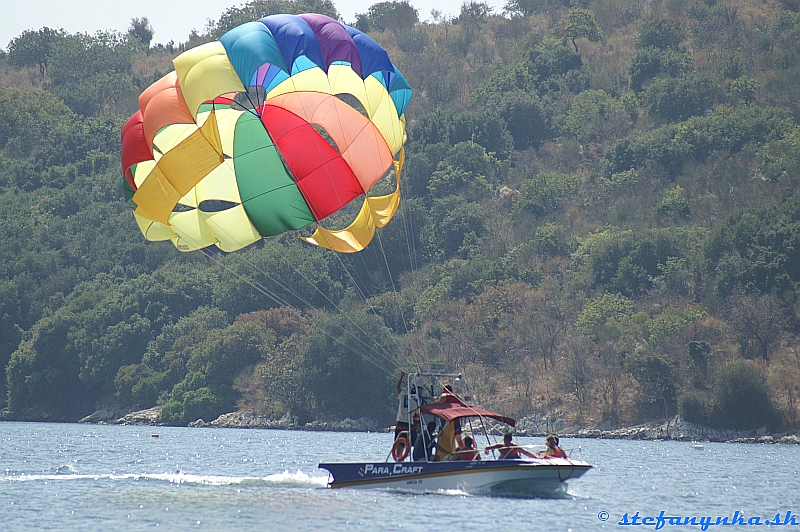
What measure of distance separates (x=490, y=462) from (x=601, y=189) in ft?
229

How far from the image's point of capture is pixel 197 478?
97.7 ft

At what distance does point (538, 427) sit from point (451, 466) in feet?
128

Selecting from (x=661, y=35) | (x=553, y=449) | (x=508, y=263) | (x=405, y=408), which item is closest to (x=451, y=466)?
(x=405, y=408)

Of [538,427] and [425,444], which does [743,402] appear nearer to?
→ [538,427]

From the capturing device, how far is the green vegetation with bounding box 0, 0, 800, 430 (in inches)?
2544

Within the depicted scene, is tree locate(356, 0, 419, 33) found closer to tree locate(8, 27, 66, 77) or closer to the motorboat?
tree locate(8, 27, 66, 77)

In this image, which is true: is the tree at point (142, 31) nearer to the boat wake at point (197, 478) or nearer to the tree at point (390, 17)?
the tree at point (390, 17)

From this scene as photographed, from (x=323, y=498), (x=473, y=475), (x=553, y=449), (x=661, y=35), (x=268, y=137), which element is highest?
(x=661, y=35)

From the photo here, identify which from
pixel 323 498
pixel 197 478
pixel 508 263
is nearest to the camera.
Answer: pixel 323 498

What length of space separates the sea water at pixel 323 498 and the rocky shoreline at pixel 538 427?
608 inches

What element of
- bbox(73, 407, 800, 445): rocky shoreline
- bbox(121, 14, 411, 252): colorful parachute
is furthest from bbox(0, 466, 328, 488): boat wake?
bbox(73, 407, 800, 445): rocky shoreline

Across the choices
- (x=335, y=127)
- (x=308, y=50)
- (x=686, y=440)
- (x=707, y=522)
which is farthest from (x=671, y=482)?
(x=686, y=440)

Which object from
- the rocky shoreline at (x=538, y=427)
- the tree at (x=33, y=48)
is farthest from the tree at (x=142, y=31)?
the rocky shoreline at (x=538, y=427)

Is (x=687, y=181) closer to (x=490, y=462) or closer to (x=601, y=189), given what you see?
(x=601, y=189)
